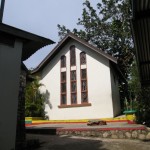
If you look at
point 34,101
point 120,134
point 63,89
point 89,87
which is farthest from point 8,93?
point 34,101

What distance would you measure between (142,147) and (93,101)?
11.1 meters

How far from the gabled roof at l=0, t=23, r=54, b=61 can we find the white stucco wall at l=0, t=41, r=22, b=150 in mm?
491

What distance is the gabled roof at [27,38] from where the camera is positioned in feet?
28.9

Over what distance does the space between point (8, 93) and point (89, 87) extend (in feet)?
44.6

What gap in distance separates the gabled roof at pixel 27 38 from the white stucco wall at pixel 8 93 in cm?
49

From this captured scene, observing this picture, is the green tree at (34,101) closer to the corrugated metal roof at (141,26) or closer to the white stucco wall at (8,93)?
the white stucco wall at (8,93)

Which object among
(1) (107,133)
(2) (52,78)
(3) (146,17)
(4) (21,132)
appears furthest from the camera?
(2) (52,78)

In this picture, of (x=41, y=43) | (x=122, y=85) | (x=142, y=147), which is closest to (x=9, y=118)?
(x=41, y=43)

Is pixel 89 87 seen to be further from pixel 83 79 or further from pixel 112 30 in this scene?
pixel 112 30

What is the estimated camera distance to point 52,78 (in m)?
23.9

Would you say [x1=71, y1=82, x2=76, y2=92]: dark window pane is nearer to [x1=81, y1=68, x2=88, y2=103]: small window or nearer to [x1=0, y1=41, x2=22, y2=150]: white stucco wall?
[x1=81, y1=68, x2=88, y2=103]: small window

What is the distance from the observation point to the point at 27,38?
9484 millimetres

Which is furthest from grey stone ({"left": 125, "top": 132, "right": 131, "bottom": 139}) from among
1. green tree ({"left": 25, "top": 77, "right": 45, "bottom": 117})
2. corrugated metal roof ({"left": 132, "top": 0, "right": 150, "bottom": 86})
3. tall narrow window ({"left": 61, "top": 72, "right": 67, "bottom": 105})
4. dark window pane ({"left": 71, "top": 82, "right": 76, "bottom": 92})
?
green tree ({"left": 25, "top": 77, "right": 45, "bottom": 117})

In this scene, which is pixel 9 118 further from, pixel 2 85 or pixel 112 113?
pixel 112 113
